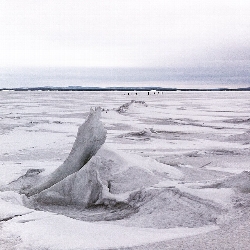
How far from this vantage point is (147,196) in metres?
4.35

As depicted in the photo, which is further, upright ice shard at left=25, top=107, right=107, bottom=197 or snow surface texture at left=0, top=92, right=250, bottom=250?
Answer: upright ice shard at left=25, top=107, right=107, bottom=197

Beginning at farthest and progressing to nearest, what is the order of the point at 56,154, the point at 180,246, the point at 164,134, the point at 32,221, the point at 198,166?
the point at 164,134
the point at 56,154
the point at 198,166
the point at 32,221
the point at 180,246

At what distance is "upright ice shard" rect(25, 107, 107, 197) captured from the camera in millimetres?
5273

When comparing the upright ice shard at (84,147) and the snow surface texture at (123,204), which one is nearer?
the snow surface texture at (123,204)

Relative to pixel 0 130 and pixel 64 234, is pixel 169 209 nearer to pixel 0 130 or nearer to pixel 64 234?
pixel 64 234

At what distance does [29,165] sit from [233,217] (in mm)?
4435

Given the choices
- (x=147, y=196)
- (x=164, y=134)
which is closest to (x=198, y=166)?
(x=147, y=196)

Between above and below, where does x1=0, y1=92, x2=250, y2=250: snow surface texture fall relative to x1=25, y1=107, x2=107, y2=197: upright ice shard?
below

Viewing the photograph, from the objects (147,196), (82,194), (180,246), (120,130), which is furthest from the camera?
(120,130)

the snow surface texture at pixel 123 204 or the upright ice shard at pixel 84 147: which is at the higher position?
A: the upright ice shard at pixel 84 147

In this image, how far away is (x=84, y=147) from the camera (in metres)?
5.44

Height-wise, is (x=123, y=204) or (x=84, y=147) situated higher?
(x=84, y=147)

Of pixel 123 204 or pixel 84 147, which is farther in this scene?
pixel 84 147

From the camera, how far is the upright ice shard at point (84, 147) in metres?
5.27
